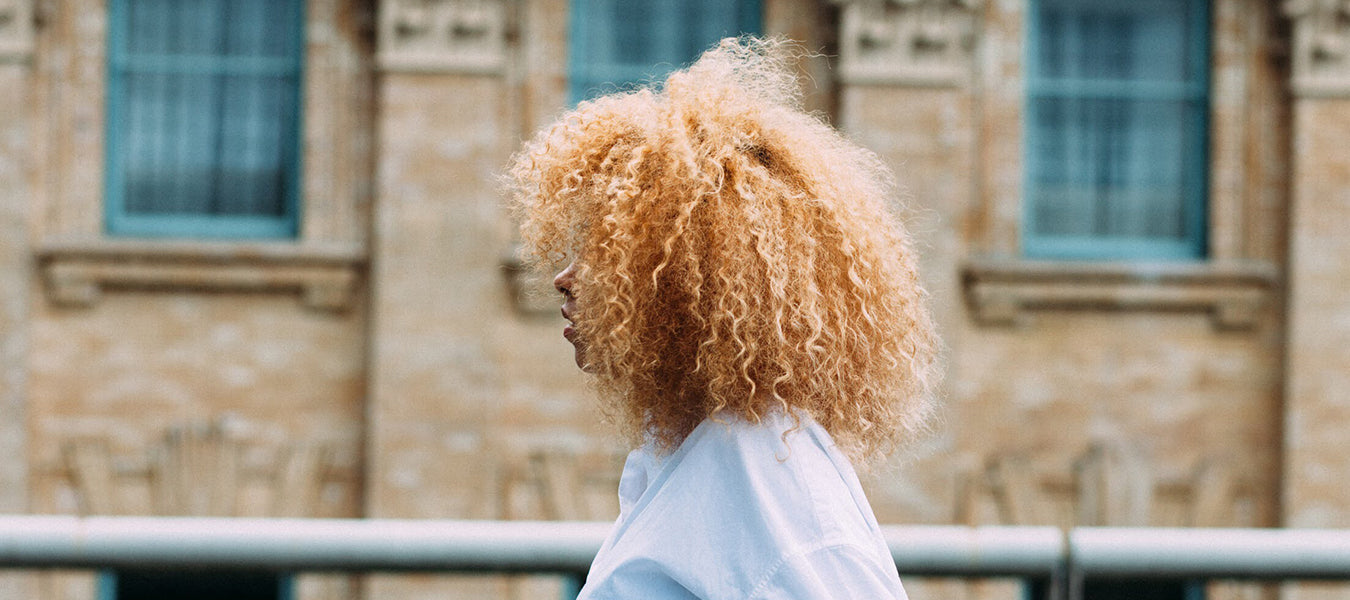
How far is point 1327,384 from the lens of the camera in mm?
8836

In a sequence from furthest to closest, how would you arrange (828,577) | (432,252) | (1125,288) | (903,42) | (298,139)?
1. (298,139)
2. (1125,288)
3. (903,42)
4. (432,252)
5. (828,577)

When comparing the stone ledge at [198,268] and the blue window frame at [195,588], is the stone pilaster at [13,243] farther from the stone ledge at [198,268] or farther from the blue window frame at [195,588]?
the blue window frame at [195,588]

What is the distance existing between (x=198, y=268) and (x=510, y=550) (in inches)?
265

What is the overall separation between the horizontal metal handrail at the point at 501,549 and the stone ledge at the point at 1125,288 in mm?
6292

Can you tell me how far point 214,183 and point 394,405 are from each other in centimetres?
199

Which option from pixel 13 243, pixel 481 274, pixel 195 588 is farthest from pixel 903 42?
pixel 195 588

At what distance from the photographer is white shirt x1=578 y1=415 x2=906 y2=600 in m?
1.57

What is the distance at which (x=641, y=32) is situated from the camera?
9133 mm

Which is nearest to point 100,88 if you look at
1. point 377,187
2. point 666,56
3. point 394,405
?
point 377,187

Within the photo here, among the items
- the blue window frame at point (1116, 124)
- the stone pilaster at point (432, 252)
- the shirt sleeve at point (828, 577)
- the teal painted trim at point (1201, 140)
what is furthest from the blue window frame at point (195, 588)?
the shirt sleeve at point (828, 577)

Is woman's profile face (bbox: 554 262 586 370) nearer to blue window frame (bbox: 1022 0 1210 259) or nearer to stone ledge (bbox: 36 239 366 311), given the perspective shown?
stone ledge (bbox: 36 239 366 311)

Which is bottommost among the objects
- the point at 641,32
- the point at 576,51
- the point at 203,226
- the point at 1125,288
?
the point at 1125,288

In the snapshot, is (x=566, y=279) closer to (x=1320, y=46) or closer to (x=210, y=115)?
(x=210, y=115)

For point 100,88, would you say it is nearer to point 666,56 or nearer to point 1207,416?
point 666,56
